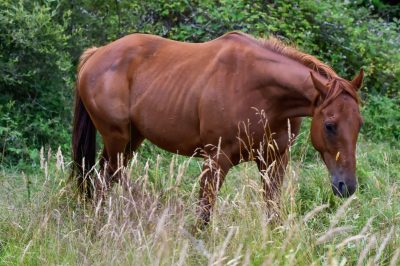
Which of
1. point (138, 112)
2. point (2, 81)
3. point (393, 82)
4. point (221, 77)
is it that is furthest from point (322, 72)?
point (393, 82)

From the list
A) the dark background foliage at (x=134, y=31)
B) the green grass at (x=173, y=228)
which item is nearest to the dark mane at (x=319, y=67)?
the green grass at (x=173, y=228)

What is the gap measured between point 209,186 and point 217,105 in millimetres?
677

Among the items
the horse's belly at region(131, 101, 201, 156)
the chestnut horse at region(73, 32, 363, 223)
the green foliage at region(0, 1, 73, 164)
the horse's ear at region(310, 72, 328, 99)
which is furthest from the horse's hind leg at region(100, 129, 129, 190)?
the horse's ear at region(310, 72, 328, 99)

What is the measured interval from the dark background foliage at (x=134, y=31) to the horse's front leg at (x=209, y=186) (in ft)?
8.22

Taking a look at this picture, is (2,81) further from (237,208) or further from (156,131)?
(237,208)

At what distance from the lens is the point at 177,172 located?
6.47 meters

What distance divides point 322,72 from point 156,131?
137 cm

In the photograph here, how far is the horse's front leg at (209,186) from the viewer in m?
4.51

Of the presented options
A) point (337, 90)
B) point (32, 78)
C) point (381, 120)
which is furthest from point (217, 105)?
point (381, 120)

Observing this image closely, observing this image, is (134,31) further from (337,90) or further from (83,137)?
(337,90)

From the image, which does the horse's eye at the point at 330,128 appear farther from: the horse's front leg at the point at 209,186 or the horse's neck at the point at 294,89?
the horse's front leg at the point at 209,186

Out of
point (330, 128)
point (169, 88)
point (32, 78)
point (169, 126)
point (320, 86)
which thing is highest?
point (320, 86)

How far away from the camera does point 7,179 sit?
21.2ft

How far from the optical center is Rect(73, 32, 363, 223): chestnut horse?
460 centimetres
